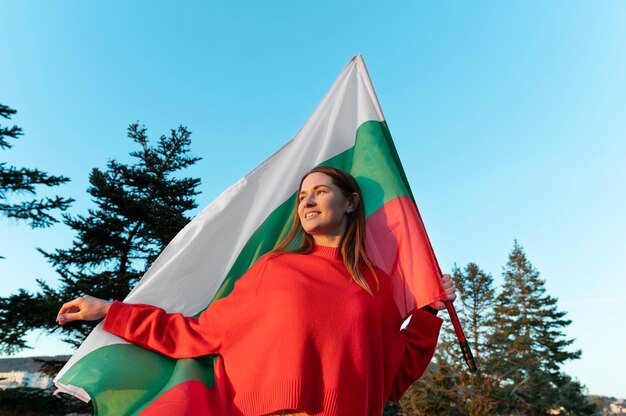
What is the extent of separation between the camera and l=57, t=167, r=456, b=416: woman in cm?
214

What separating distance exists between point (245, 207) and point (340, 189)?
2.47 ft

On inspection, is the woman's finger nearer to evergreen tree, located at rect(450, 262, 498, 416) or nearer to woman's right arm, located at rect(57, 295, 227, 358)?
woman's right arm, located at rect(57, 295, 227, 358)

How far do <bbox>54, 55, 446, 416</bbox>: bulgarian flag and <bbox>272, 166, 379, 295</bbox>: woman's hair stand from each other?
207mm

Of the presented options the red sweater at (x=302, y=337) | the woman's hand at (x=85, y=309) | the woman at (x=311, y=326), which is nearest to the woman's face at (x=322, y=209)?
the woman at (x=311, y=326)

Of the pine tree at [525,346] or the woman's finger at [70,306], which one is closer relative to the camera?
the woman's finger at [70,306]

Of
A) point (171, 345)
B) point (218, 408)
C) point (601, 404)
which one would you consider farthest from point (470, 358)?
point (601, 404)

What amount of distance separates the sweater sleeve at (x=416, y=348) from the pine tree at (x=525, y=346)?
1059 inches

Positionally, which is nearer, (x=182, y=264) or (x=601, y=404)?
(x=182, y=264)

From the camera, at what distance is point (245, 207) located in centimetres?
332

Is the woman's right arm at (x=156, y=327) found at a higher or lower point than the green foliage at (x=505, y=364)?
lower

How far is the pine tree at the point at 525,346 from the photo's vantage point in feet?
90.4

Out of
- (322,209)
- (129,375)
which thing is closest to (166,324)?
(129,375)

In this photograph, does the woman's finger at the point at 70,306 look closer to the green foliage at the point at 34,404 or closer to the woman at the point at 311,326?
the woman at the point at 311,326

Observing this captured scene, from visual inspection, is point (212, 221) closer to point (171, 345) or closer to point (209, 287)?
point (209, 287)
